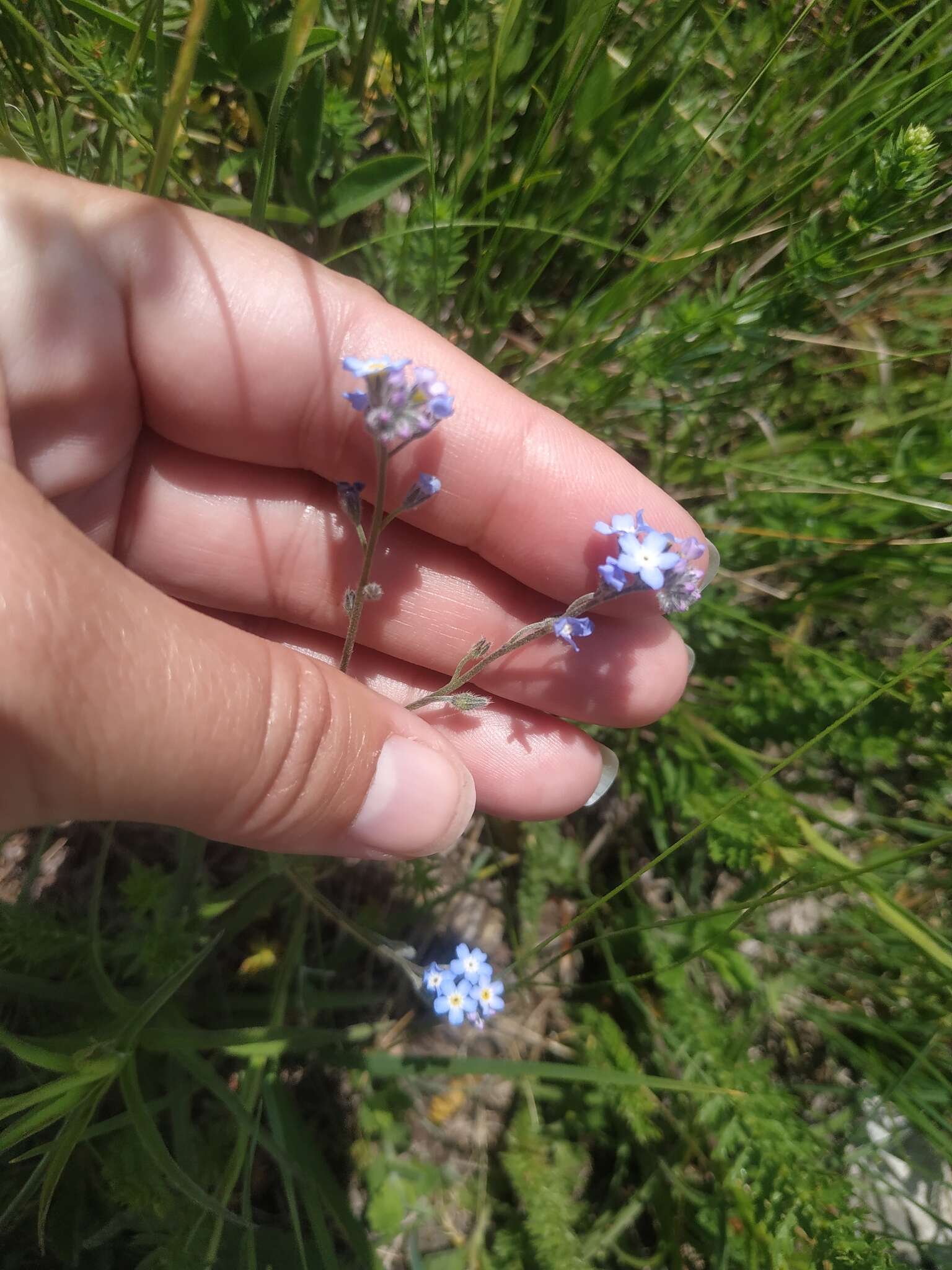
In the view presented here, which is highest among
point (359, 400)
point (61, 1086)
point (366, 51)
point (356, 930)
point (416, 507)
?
point (366, 51)

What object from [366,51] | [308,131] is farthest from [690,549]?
[366,51]

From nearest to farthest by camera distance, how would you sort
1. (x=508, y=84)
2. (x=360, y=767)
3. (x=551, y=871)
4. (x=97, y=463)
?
1. (x=360, y=767)
2. (x=97, y=463)
3. (x=508, y=84)
4. (x=551, y=871)

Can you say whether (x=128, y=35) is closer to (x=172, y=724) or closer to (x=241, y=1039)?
(x=172, y=724)

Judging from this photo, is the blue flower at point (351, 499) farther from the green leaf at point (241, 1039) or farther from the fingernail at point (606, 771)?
the green leaf at point (241, 1039)

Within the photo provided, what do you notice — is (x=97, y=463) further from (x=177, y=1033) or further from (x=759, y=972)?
(x=759, y=972)

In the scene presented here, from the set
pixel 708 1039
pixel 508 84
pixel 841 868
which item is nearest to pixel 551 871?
pixel 708 1039

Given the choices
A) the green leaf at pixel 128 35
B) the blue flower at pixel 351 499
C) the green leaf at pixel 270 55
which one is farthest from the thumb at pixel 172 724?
the green leaf at pixel 270 55
